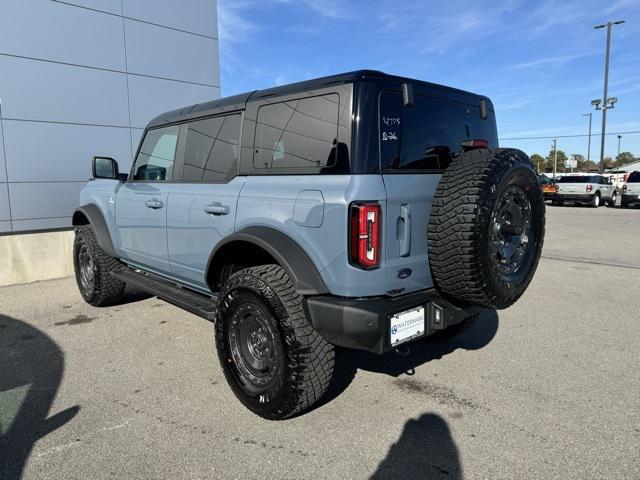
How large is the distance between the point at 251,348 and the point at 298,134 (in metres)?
1.42

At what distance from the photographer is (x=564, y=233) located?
39.4ft

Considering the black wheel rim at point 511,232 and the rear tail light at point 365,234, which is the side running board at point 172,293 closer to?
the rear tail light at point 365,234

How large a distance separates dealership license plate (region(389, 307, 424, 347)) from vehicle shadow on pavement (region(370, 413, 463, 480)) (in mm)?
595

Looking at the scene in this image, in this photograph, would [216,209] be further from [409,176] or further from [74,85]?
[74,85]

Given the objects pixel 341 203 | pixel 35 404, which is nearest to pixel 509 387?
pixel 341 203

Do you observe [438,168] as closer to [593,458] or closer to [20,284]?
[593,458]

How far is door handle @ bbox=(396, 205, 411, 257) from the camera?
2.68 metres

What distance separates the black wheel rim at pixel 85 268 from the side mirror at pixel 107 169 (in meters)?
0.93

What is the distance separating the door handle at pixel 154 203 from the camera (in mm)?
4047

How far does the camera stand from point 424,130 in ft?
9.84

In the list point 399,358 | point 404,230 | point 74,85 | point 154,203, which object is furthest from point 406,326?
point 74,85

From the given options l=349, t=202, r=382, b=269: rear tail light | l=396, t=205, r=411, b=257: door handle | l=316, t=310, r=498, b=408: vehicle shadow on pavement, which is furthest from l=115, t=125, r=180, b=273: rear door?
l=396, t=205, r=411, b=257: door handle

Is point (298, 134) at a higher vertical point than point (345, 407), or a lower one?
higher

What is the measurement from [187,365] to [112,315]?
1837 millimetres
